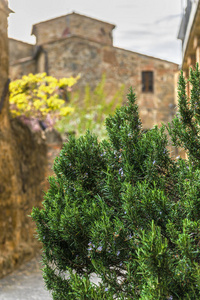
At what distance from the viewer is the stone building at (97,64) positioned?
18.1 metres

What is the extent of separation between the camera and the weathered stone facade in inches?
245

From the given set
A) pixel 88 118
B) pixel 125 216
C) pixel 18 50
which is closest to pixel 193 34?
pixel 125 216

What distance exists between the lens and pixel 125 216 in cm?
217

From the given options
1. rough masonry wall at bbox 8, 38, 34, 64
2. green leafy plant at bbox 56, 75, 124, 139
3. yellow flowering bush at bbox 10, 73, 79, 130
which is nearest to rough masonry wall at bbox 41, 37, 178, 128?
green leafy plant at bbox 56, 75, 124, 139

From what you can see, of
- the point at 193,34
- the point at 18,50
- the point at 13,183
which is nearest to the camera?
the point at 193,34

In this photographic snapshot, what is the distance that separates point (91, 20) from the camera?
863 inches

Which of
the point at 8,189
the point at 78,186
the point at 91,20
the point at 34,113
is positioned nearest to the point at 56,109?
the point at 34,113

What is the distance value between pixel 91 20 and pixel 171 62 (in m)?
5.04

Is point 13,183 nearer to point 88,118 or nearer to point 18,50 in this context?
point 88,118

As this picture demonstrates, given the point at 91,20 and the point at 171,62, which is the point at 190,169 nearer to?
the point at 171,62

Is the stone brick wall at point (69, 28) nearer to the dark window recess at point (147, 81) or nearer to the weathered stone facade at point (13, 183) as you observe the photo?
the dark window recess at point (147, 81)

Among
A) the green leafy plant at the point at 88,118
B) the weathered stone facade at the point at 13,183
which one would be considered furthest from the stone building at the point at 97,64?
the weathered stone facade at the point at 13,183

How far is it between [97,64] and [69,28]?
4.38 metres

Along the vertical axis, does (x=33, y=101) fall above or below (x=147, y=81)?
below
